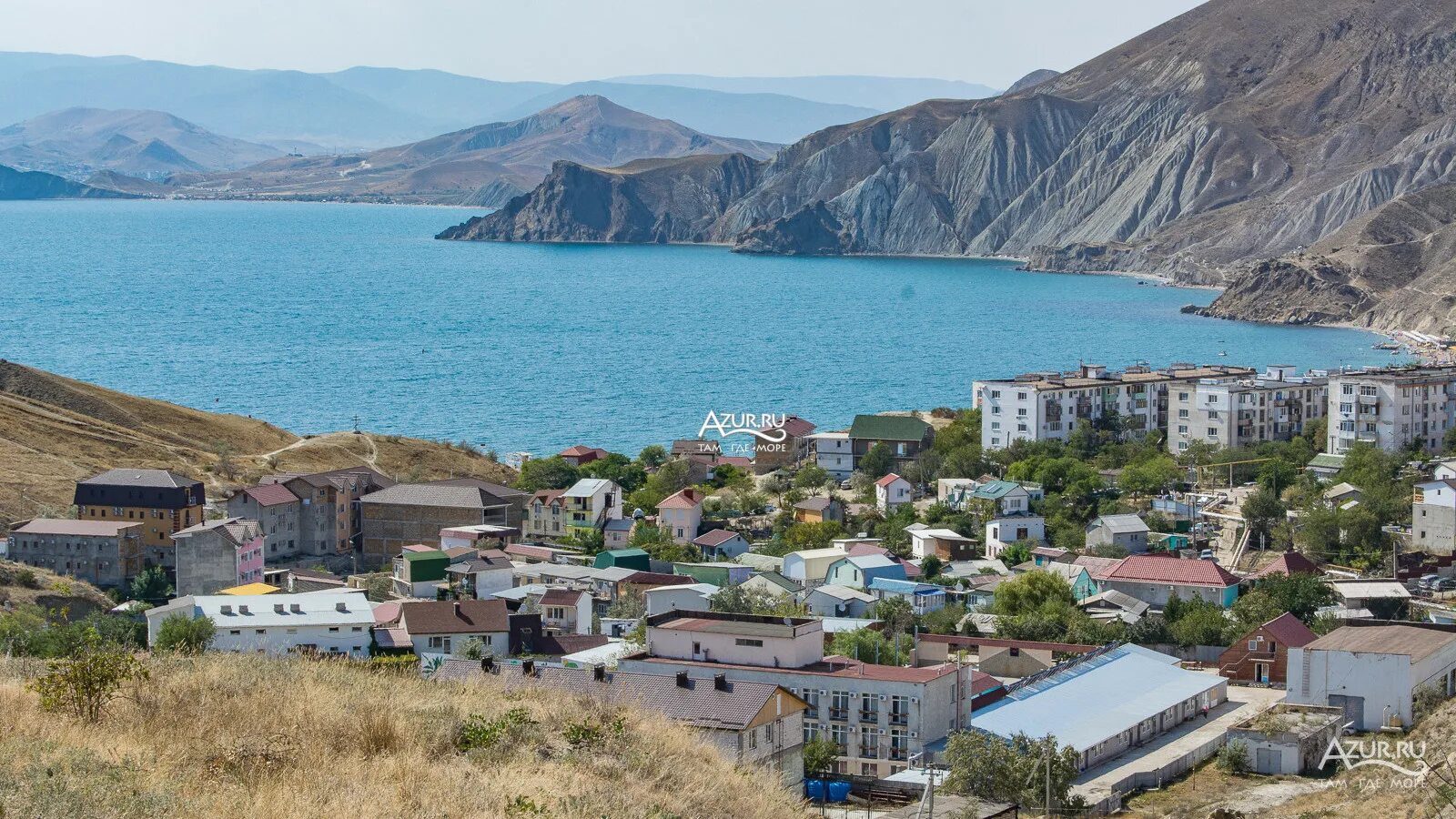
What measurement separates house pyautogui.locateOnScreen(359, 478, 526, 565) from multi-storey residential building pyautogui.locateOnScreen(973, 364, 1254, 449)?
1402cm

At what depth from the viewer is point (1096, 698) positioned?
765 inches

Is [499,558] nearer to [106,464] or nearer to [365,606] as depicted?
[365,606]

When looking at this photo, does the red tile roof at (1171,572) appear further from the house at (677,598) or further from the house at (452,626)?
the house at (452,626)

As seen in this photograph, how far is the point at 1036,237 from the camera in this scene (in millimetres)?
158125

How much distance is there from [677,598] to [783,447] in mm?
17165

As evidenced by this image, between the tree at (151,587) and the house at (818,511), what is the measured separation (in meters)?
12.1

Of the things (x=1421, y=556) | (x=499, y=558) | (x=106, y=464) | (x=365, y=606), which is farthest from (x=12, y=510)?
(x=1421, y=556)

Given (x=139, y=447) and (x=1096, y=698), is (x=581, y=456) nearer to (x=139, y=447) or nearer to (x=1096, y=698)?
(x=139, y=447)

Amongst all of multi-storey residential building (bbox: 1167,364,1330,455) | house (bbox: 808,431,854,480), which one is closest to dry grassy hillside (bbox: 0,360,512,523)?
house (bbox: 808,431,854,480)

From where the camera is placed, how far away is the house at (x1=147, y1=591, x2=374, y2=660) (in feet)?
68.0

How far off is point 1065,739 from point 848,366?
5794cm

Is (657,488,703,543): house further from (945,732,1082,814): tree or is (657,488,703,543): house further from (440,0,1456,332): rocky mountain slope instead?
(440,0,1456,332): rocky mountain slope

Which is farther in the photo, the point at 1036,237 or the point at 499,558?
the point at 1036,237

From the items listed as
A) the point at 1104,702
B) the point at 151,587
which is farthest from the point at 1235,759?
the point at 151,587
